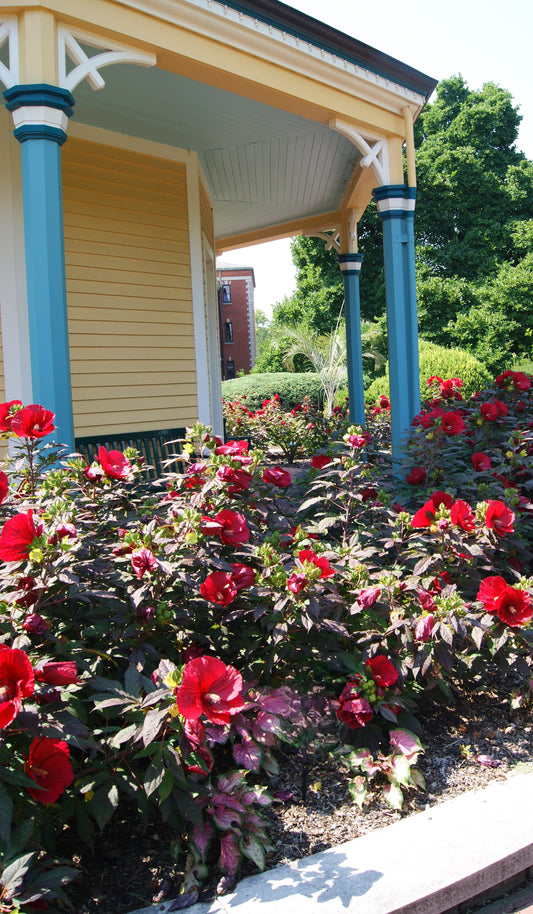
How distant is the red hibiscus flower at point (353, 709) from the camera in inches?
80.9

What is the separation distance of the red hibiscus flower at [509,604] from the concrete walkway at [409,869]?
546 mm

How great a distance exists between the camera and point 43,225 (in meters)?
3.31

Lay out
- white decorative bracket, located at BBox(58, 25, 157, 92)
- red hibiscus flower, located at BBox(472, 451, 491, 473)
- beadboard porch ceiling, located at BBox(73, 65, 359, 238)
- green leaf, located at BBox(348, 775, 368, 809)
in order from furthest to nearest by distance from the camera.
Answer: beadboard porch ceiling, located at BBox(73, 65, 359, 238)
white decorative bracket, located at BBox(58, 25, 157, 92)
red hibiscus flower, located at BBox(472, 451, 491, 473)
green leaf, located at BBox(348, 775, 368, 809)

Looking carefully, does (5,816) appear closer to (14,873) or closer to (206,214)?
(14,873)

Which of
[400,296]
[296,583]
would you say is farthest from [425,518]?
[400,296]

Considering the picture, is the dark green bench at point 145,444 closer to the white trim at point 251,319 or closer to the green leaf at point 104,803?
the green leaf at point 104,803

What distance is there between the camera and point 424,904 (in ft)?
5.26

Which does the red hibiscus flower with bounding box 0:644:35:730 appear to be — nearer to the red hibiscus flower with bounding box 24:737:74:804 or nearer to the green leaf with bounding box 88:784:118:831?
the red hibiscus flower with bounding box 24:737:74:804

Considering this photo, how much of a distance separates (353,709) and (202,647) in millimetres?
525

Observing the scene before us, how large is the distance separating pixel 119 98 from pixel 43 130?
189 cm

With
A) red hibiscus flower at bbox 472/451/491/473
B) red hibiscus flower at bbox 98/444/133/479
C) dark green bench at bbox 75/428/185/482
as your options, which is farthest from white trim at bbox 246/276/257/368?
red hibiscus flower at bbox 98/444/133/479

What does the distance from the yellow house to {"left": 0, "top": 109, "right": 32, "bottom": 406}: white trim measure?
Answer: 0.03 feet

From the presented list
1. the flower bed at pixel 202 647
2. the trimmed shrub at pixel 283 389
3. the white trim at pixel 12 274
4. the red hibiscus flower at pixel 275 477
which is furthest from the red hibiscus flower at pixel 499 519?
the trimmed shrub at pixel 283 389

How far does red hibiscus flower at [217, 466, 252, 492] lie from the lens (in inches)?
78.6
